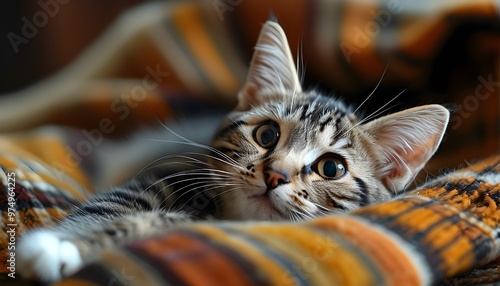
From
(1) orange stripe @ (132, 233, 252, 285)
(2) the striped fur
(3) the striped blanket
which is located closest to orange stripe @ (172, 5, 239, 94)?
(3) the striped blanket

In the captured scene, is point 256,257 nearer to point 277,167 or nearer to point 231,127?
point 277,167

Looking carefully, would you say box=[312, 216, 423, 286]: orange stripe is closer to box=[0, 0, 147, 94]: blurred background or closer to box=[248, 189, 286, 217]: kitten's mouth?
box=[248, 189, 286, 217]: kitten's mouth

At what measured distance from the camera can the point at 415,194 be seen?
0.91 meters

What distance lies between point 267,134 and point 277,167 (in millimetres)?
147

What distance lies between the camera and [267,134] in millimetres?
1075

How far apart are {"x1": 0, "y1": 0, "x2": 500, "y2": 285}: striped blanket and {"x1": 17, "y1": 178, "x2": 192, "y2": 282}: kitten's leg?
4.0 inches

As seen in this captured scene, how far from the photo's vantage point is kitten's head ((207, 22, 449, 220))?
0.96 metres

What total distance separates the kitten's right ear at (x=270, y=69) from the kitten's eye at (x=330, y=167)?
21cm

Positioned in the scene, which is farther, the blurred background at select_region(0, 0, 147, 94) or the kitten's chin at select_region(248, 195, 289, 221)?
the blurred background at select_region(0, 0, 147, 94)

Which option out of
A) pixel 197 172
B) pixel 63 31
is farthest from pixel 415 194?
pixel 63 31

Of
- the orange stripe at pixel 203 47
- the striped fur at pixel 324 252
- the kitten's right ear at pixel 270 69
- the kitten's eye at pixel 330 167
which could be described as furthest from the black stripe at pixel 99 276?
the orange stripe at pixel 203 47

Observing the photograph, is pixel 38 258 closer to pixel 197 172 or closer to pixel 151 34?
pixel 197 172

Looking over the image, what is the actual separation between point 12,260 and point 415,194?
0.69 meters

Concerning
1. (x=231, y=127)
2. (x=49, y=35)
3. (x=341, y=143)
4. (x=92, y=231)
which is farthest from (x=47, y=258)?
(x=49, y=35)
